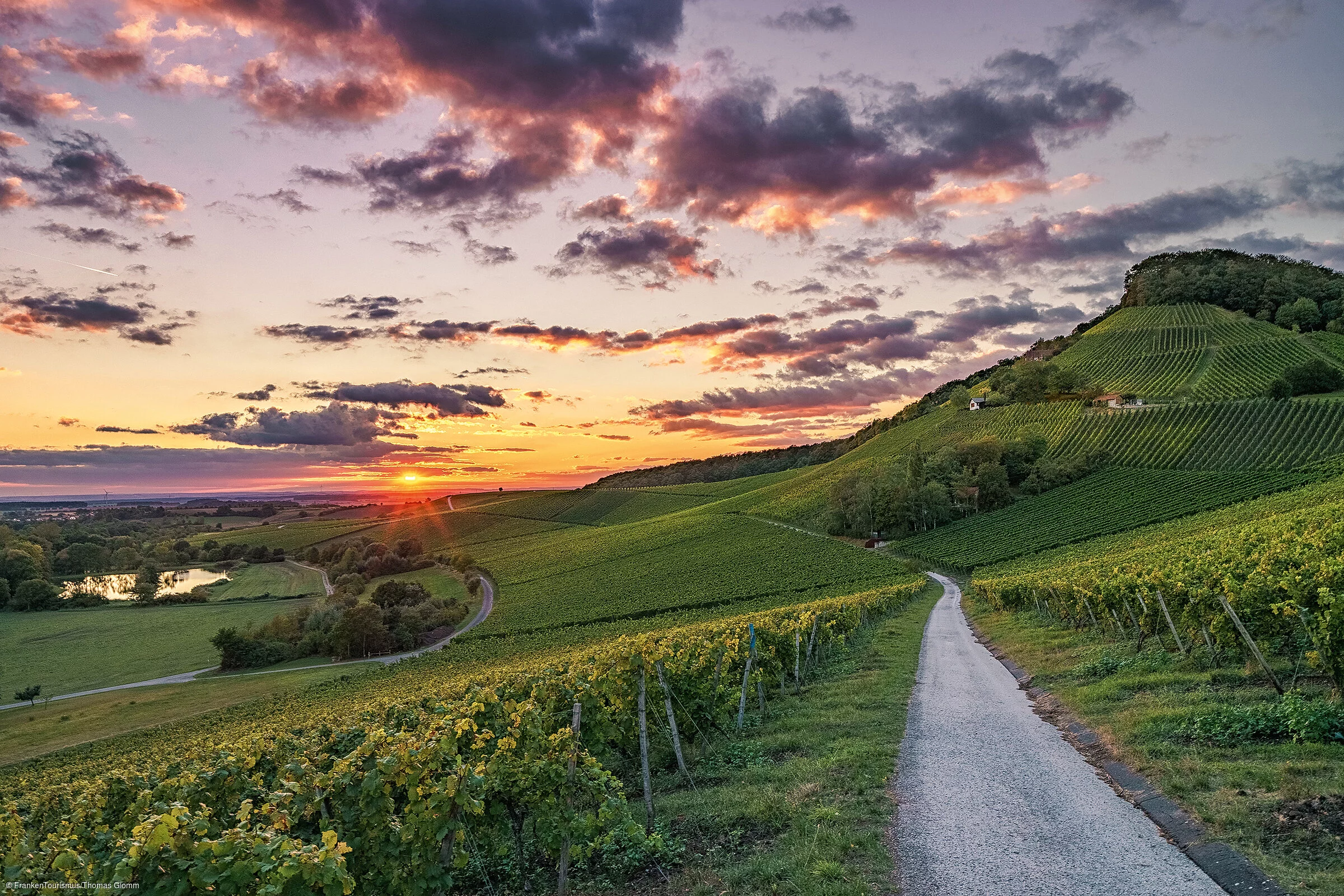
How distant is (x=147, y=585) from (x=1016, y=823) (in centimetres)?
13944

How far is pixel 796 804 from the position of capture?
9773 mm

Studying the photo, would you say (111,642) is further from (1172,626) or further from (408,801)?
(1172,626)

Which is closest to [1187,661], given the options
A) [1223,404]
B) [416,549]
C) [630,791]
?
[630,791]

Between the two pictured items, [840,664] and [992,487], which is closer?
[840,664]

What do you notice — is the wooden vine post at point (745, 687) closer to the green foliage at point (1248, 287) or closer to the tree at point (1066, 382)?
the tree at point (1066, 382)

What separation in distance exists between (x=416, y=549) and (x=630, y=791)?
135m

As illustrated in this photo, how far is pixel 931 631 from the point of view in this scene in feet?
109

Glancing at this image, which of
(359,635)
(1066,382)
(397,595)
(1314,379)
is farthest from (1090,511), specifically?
(397,595)

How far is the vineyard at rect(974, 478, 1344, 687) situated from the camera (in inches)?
472

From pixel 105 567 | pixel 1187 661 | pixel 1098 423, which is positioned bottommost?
pixel 105 567

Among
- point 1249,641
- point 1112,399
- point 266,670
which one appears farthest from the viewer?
point 1112,399

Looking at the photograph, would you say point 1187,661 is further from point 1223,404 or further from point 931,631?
point 1223,404

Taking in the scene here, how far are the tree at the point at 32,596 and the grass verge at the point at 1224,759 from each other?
142859mm

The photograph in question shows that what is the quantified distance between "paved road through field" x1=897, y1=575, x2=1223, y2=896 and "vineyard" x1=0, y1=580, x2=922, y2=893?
364 cm
